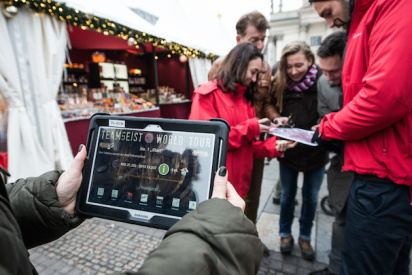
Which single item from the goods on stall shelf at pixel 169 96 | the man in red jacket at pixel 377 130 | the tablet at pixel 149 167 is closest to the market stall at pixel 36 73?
the tablet at pixel 149 167

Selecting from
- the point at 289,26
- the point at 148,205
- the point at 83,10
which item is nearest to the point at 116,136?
the point at 148,205

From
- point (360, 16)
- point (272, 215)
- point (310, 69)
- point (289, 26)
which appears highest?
point (289, 26)

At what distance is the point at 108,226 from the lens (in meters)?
2.92

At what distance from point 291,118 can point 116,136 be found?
1820 mm

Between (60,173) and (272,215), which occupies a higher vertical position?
(60,173)

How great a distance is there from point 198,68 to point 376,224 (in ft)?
26.9

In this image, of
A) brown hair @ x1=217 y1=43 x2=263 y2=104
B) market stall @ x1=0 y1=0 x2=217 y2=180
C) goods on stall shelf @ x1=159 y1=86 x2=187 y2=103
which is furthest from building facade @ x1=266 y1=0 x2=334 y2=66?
brown hair @ x1=217 y1=43 x2=263 y2=104

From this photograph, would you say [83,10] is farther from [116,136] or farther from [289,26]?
[289,26]

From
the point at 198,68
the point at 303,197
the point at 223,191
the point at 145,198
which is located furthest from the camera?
the point at 198,68

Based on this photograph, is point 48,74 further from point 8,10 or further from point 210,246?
point 210,246

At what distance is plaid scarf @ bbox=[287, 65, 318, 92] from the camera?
7.25ft

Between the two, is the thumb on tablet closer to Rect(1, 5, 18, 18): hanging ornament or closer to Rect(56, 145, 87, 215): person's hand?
Rect(56, 145, 87, 215): person's hand

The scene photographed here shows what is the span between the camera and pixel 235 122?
1793 mm

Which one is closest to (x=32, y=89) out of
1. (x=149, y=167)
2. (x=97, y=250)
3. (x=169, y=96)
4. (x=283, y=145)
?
(x=97, y=250)
